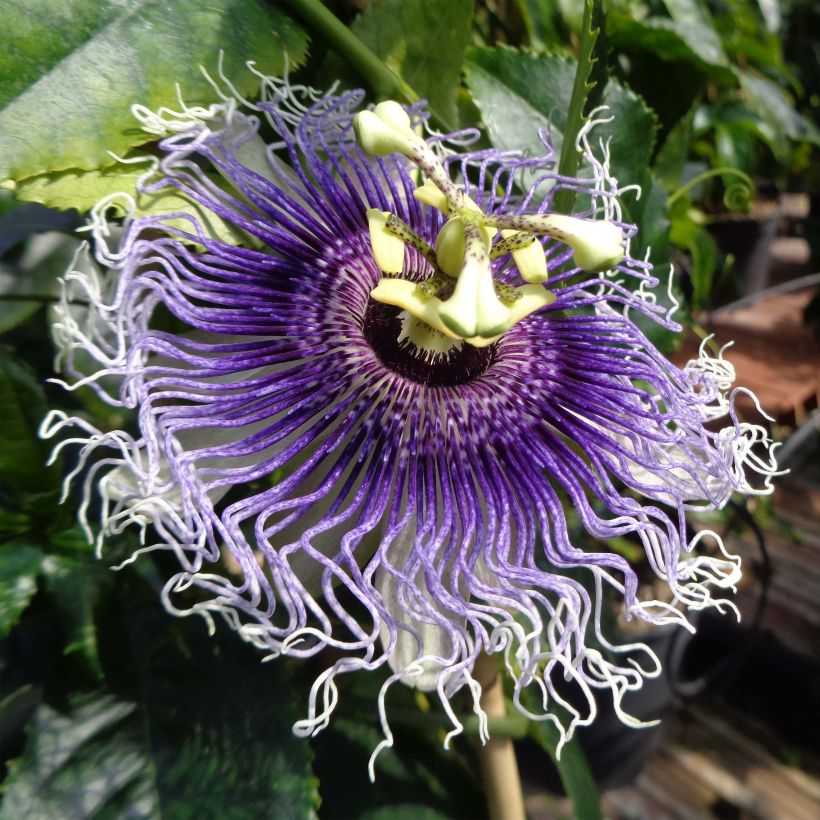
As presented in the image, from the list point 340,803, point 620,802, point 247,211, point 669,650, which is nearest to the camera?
point 247,211

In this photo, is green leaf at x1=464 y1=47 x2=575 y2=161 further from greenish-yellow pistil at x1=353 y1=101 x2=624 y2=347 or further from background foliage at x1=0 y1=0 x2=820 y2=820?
greenish-yellow pistil at x1=353 y1=101 x2=624 y2=347

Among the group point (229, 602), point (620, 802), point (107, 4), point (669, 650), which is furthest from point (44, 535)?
point (620, 802)

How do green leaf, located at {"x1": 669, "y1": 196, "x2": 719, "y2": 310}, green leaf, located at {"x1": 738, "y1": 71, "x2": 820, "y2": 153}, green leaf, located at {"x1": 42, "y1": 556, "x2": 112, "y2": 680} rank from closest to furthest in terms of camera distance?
1. green leaf, located at {"x1": 42, "y1": 556, "x2": 112, "y2": 680}
2. green leaf, located at {"x1": 669, "y1": 196, "x2": 719, "y2": 310}
3. green leaf, located at {"x1": 738, "y1": 71, "x2": 820, "y2": 153}

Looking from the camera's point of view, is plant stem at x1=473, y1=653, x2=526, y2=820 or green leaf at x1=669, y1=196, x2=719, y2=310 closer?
plant stem at x1=473, y1=653, x2=526, y2=820

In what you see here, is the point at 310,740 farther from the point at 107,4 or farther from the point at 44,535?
the point at 107,4

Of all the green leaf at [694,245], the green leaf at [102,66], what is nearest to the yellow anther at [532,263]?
the green leaf at [102,66]

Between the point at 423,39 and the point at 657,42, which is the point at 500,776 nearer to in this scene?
the point at 423,39

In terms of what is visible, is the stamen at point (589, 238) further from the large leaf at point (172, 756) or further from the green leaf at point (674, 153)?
the green leaf at point (674, 153)

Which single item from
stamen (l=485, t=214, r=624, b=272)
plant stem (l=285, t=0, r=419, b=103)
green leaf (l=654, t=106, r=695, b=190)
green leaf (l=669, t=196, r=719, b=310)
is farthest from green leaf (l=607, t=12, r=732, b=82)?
stamen (l=485, t=214, r=624, b=272)
